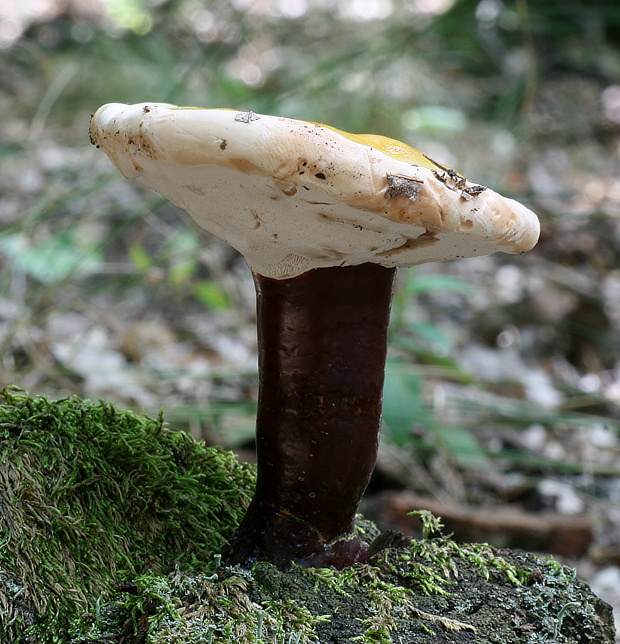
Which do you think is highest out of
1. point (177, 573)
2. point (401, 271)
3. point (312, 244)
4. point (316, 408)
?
point (401, 271)

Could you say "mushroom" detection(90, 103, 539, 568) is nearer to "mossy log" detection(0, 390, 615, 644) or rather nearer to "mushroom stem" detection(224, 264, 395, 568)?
"mushroom stem" detection(224, 264, 395, 568)

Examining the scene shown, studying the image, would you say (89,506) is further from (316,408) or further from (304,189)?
(304,189)

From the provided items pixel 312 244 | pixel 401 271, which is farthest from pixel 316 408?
pixel 401 271

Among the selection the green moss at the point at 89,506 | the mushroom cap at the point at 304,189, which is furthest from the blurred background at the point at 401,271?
the mushroom cap at the point at 304,189

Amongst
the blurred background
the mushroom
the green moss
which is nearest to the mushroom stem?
the mushroom

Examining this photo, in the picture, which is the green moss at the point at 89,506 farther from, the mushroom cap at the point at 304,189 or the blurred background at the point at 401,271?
the blurred background at the point at 401,271
